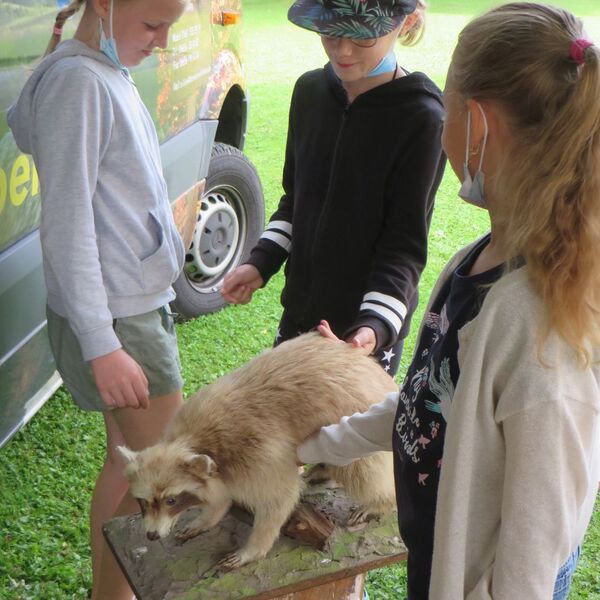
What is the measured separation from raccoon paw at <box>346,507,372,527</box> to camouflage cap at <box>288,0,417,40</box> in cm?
144

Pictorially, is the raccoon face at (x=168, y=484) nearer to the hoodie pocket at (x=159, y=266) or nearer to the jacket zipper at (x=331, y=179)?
the hoodie pocket at (x=159, y=266)

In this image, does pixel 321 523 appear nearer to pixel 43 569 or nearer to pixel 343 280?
pixel 343 280

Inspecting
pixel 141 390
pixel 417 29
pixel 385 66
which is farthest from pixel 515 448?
pixel 417 29

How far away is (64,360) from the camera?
8.20 feet

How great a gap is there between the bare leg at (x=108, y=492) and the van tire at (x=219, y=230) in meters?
2.41

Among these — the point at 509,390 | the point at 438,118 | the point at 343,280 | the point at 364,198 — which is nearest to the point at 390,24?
Result: the point at 438,118

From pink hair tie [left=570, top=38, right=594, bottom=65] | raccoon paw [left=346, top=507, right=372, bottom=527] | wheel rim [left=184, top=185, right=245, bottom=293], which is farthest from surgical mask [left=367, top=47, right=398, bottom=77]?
wheel rim [left=184, top=185, right=245, bottom=293]

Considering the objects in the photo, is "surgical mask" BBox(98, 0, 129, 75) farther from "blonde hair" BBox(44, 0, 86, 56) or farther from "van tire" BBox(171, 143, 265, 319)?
"van tire" BBox(171, 143, 265, 319)

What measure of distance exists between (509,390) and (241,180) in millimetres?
4211

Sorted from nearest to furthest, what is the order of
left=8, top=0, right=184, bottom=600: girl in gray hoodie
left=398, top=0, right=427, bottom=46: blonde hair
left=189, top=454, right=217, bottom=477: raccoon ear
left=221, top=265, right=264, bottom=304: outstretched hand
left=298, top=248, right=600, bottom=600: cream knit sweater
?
left=298, top=248, right=600, bottom=600: cream knit sweater → left=189, top=454, right=217, bottom=477: raccoon ear → left=8, top=0, right=184, bottom=600: girl in gray hoodie → left=398, top=0, right=427, bottom=46: blonde hair → left=221, top=265, right=264, bottom=304: outstretched hand

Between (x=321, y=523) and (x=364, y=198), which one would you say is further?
(x=364, y=198)

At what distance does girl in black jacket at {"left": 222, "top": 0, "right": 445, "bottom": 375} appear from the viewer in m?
2.56

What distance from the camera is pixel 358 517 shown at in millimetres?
2289

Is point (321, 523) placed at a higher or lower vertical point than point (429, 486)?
lower
